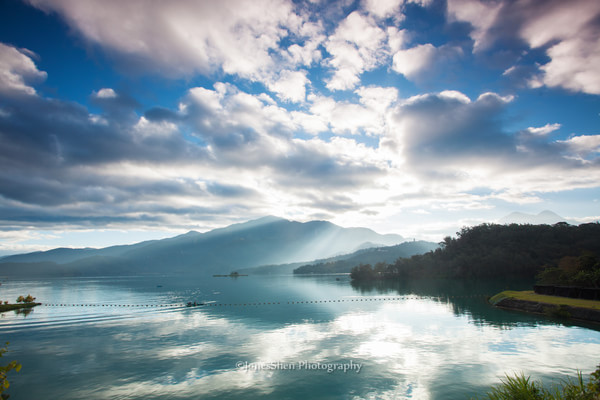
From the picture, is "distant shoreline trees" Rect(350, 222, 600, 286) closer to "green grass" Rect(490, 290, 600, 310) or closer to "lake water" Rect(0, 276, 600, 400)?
"green grass" Rect(490, 290, 600, 310)

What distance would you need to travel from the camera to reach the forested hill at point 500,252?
14788 cm

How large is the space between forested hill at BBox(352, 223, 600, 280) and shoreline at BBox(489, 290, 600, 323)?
9597cm

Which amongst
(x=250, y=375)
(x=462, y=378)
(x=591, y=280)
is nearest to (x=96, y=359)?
(x=250, y=375)

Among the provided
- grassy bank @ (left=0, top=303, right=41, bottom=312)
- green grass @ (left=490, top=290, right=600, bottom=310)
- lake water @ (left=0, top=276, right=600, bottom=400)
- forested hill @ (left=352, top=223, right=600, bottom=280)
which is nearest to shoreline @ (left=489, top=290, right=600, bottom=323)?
green grass @ (left=490, top=290, right=600, bottom=310)

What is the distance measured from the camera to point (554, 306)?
1775 inches

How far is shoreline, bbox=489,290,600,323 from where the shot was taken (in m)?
40.2

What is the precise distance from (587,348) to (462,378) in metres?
15.6

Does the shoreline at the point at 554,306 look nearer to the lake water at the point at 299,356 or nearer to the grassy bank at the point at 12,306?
the lake water at the point at 299,356

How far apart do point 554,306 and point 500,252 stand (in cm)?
12446

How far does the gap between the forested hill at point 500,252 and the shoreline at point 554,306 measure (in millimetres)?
95966

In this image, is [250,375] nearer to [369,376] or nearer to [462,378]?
[369,376]

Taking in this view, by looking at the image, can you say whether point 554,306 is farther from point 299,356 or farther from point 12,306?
point 12,306

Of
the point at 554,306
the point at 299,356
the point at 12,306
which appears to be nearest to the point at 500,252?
the point at 554,306

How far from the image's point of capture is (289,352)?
32.1m
